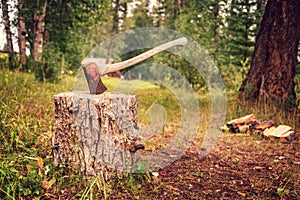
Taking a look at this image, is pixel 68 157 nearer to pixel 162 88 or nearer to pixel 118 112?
pixel 118 112

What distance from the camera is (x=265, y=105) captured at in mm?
5871

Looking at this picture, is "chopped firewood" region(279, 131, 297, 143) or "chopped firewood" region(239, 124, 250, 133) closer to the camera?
"chopped firewood" region(279, 131, 297, 143)

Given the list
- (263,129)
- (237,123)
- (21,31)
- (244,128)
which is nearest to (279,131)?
(263,129)

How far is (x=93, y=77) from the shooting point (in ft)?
9.64

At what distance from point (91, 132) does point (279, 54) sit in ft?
15.5

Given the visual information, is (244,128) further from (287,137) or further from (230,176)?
(230,176)

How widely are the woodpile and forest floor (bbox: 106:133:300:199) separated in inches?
10.3

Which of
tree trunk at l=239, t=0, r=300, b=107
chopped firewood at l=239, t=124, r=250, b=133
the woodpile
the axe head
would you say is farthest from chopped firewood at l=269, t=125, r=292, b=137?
the axe head

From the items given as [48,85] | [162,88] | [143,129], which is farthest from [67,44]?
[143,129]

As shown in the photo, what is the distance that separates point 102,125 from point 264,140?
294 cm

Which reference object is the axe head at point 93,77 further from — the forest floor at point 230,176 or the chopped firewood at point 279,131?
the chopped firewood at point 279,131

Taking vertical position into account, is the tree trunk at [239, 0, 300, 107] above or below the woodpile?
above

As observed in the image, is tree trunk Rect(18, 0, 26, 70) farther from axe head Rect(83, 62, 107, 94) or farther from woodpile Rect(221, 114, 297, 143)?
axe head Rect(83, 62, 107, 94)

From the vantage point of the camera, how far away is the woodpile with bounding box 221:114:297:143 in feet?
15.0
